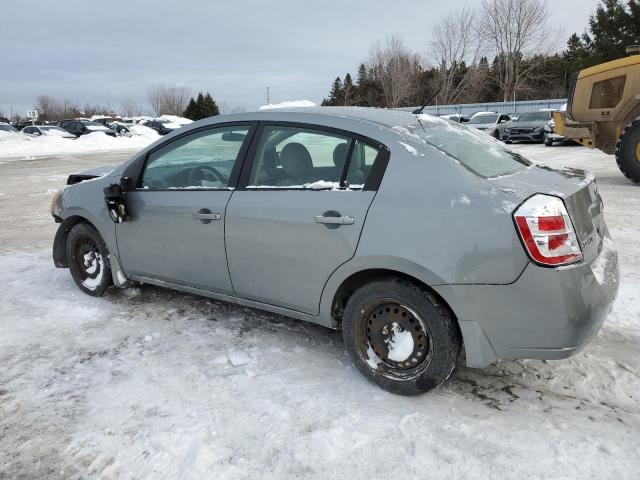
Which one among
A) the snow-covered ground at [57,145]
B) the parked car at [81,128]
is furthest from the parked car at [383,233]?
the parked car at [81,128]

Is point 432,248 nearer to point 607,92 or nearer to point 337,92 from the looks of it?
point 607,92

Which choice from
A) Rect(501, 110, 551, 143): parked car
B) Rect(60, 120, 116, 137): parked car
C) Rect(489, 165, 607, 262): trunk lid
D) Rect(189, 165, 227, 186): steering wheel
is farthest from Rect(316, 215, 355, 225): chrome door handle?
Rect(60, 120, 116, 137): parked car

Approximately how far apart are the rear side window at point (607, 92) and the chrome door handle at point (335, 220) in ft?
31.3

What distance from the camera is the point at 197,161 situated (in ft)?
12.4

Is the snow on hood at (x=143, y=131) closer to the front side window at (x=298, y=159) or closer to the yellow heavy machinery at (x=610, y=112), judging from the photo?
the yellow heavy machinery at (x=610, y=112)

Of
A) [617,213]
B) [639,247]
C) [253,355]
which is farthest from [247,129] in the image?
[617,213]

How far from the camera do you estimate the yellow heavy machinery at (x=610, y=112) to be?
9.48 metres

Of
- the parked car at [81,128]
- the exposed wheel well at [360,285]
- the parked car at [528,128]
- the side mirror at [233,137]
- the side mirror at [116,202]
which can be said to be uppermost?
the side mirror at [233,137]

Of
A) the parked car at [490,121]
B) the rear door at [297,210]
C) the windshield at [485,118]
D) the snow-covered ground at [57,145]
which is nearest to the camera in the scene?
the rear door at [297,210]

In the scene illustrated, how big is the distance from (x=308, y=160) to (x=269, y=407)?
1489 mm

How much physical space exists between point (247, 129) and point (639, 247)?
4.52 m

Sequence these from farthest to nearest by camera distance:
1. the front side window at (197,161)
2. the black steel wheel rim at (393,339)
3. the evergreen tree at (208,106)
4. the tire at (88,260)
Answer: the evergreen tree at (208,106) → the tire at (88,260) → the front side window at (197,161) → the black steel wheel rim at (393,339)

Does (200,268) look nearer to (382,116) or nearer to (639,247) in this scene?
(382,116)

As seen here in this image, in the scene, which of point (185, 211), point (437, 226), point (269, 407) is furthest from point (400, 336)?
point (185, 211)
